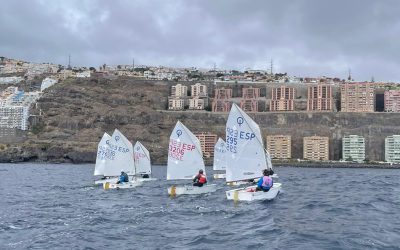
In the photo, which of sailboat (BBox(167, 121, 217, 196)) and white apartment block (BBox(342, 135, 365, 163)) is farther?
white apartment block (BBox(342, 135, 365, 163))

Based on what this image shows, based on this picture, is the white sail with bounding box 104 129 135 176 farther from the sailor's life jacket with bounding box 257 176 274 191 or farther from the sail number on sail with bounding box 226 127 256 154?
the sailor's life jacket with bounding box 257 176 274 191

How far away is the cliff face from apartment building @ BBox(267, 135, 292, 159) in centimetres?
469

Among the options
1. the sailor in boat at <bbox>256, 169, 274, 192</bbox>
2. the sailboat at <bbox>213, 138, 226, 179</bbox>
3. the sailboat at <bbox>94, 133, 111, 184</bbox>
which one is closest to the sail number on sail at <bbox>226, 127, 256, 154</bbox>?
the sailor in boat at <bbox>256, 169, 274, 192</bbox>

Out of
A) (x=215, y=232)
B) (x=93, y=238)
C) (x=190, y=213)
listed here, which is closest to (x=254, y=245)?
(x=215, y=232)

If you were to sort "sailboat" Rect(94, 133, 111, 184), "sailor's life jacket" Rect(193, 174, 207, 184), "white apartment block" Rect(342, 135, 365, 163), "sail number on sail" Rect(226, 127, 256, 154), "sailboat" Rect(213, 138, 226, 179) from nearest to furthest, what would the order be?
"sail number on sail" Rect(226, 127, 256, 154)
"sailor's life jacket" Rect(193, 174, 207, 184)
"sailboat" Rect(94, 133, 111, 184)
"sailboat" Rect(213, 138, 226, 179)
"white apartment block" Rect(342, 135, 365, 163)

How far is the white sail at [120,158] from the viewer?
51.6 m

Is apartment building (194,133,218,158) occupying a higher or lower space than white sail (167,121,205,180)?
higher

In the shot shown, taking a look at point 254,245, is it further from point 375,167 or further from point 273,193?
point 375,167

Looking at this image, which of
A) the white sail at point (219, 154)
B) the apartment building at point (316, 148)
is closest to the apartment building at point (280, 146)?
the apartment building at point (316, 148)

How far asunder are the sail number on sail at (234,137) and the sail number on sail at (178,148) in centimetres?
608

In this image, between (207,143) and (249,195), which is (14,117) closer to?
(207,143)

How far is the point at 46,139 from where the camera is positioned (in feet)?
531

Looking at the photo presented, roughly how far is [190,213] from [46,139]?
14124 centimetres

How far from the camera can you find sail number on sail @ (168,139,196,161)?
40.9m
